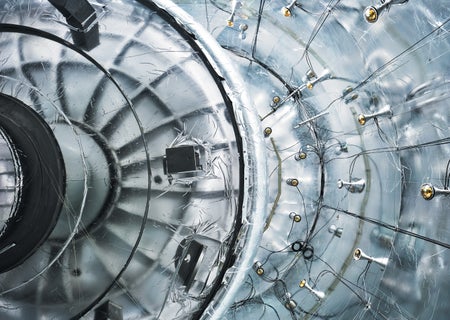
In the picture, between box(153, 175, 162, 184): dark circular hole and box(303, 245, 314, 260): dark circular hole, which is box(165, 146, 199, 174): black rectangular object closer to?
box(153, 175, 162, 184): dark circular hole

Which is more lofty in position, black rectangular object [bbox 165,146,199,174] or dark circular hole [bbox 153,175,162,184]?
black rectangular object [bbox 165,146,199,174]

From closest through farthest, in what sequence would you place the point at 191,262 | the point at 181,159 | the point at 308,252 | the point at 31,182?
the point at 31,182, the point at 181,159, the point at 191,262, the point at 308,252

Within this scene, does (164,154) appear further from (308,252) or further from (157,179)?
(308,252)

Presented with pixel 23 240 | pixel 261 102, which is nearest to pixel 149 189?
pixel 23 240

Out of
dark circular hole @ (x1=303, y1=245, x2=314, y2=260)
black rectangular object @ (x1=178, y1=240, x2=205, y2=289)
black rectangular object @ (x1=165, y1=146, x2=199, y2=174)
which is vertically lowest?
black rectangular object @ (x1=178, y1=240, x2=205, y2=289)

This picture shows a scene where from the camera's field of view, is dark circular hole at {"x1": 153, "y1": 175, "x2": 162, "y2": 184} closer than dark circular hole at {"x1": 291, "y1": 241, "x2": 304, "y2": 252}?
Yes

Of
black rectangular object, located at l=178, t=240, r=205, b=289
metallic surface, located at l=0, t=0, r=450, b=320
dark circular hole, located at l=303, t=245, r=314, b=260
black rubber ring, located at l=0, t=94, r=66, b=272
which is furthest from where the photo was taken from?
dark circular hole, located at l=303, t=245, r=314, b=260

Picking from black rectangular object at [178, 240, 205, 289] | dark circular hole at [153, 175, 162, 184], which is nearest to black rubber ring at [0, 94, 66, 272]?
dark circular hole at [153, 175, 162, 184]

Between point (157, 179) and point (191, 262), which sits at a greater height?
point (157, 179)

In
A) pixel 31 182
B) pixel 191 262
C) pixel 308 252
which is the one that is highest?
pixel 31 182

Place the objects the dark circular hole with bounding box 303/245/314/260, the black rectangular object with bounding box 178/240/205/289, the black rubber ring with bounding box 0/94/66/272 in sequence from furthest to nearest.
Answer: the dark circular hole with bounding box 303/245/314/260, the black rectangular object with bounding box 178/240/205/289, the black rubber ring with bounding box 0/94/66/272

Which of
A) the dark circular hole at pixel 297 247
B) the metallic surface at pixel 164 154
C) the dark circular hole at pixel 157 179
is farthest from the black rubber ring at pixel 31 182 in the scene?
the dark circular hole at pixel 297 247

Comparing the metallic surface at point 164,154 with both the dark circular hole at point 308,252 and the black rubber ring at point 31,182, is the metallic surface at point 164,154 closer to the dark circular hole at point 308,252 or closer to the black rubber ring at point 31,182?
the black rubber ring at point 31,182

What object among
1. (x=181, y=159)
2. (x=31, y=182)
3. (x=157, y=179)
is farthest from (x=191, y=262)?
(x=31, y=182)
